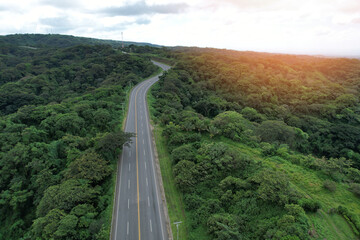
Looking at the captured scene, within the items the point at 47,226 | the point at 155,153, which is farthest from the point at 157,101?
the point at 47,226

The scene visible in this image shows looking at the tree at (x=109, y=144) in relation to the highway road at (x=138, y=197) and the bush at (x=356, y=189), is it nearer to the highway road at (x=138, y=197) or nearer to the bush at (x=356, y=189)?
the highway road at (x=138, y=197)

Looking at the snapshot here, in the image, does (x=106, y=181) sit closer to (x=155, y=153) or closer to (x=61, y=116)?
(x=155, y=153)

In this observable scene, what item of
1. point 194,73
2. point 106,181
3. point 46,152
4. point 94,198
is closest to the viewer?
point 94,198

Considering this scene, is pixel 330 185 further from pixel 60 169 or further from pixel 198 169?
pixel 60 169

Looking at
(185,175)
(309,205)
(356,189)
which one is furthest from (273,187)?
(185,175)

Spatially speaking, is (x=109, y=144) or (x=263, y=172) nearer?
(x=263, y=172)

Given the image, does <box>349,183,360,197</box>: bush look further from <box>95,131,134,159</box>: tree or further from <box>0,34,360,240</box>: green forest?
<box>95,131,134,159</box>: tree

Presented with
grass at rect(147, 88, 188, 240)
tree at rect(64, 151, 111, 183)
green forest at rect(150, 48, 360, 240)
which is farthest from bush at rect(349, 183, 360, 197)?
tree at rect(64, 151, 111, 183)
